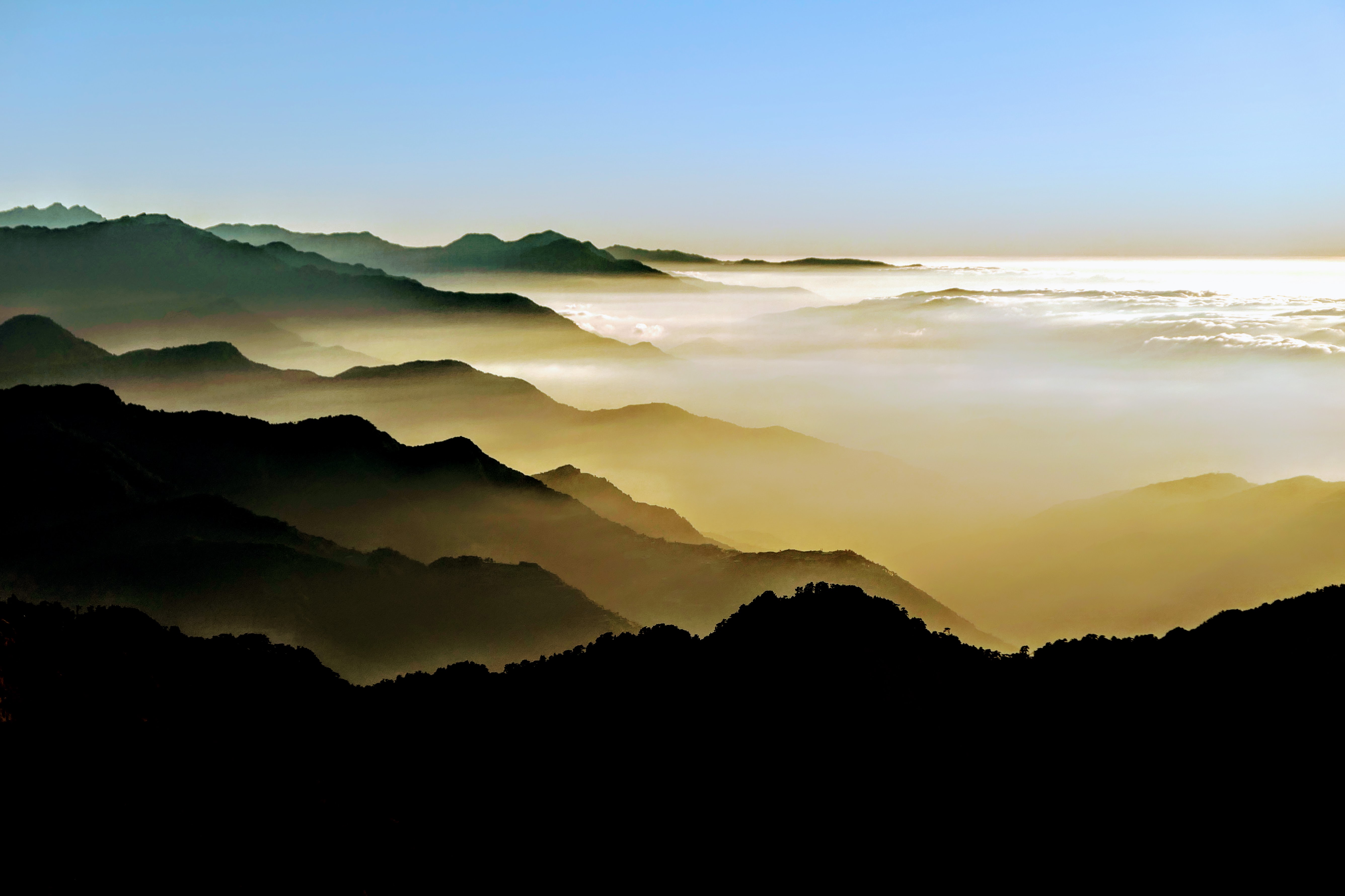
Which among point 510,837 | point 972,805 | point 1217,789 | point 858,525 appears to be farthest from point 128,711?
point 858,525

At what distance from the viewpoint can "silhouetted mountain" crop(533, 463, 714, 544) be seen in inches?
5261

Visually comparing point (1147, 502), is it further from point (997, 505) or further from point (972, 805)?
point (972, 805)

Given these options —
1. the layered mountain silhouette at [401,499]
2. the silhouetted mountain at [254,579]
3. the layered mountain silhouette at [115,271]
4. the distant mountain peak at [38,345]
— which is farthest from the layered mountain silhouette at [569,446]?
the silhouetted mountain at [254,579]

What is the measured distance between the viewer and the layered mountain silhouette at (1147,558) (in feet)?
419

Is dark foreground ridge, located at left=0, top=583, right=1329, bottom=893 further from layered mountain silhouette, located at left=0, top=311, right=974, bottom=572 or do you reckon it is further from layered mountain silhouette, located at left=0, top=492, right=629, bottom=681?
layered mountain silhouette, located at left=0, top=311, right=974, bottom=572

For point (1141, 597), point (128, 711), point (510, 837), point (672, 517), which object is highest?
point (128, 711)

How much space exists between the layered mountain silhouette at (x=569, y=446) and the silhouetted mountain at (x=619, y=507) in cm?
840

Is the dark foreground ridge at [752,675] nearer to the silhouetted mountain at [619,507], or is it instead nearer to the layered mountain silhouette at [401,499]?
the layered mountain silhouette at [401,499]

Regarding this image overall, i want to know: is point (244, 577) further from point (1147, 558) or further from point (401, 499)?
point (1147, 558)

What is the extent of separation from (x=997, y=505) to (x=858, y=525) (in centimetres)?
2731

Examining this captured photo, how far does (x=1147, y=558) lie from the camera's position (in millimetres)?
141375

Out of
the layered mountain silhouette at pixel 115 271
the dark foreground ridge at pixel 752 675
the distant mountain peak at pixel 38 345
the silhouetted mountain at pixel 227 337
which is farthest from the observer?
the silhouetted mountain at pixel 227 337

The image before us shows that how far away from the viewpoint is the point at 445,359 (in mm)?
192875

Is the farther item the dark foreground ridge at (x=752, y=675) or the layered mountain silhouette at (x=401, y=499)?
the layered mountain silhouette at (x=401, y=499)
